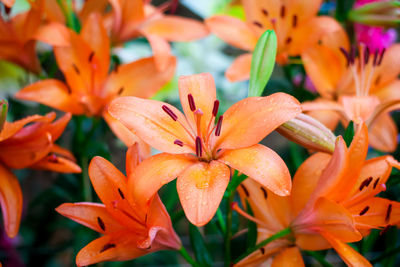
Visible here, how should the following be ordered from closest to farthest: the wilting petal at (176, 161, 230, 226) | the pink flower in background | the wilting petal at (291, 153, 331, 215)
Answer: the wilting petal at (176, 161, 230, 226) → the wilting petal at (291, 153, 331, 215) → the pink flower in background

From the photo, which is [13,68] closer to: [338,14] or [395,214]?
[338,14]

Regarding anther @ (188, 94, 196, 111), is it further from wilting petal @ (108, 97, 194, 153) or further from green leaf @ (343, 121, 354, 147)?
green leaf @ (343, 121, 354, 147)

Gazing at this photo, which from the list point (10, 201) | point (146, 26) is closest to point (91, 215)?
point (10, 201)

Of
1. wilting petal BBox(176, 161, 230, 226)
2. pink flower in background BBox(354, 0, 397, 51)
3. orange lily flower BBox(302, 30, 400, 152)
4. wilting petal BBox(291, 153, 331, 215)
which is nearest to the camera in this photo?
wilting petal BBox(176, 161, 230, 226)

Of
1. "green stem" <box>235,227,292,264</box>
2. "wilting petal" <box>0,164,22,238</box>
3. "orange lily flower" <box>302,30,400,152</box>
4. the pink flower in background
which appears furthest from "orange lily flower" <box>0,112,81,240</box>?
the pink flower in background

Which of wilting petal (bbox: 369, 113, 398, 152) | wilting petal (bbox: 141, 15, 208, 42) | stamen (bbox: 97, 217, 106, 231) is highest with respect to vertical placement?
wilting petal (bbox: 141, 15, 208, 42)

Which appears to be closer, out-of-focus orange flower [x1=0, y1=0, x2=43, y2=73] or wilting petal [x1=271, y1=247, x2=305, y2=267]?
wilting petal [x1=271, y1=247, x2=305, y2=267]

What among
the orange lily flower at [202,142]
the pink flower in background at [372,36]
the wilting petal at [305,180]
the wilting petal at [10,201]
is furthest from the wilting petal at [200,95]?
the pink flower in background at [372,36]
